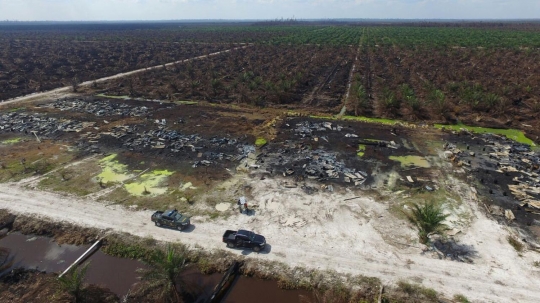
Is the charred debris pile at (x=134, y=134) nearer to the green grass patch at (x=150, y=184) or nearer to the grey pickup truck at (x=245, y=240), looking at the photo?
the green grass patch at (x=150, y=184)

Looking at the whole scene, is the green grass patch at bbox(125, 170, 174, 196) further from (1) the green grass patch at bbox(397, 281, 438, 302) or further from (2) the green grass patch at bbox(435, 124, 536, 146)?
(2) the green grass patch at bbox(435, 124, 536, 146)

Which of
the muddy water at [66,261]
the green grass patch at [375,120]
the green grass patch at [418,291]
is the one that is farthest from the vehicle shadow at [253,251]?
→ the green grass patch at [375,120]

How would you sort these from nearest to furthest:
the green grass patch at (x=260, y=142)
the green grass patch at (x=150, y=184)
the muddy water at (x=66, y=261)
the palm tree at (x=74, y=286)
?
1. the palm tree at (x=74, y=286)
2. the muddy water at (x=66, y=261)
3. the green grass patch at (x=150, y=184)
4. the green grass patch at (x=260, y=142)

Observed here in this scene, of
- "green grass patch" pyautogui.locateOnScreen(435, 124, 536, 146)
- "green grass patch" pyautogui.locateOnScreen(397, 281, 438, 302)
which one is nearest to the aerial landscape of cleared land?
"green grass patch" pyautogui.locateOnScreen(397, 281, 438, 302)

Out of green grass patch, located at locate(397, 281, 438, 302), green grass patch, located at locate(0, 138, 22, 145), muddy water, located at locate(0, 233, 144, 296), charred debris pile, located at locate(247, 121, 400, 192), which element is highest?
charred debris pile, located at locate(247, 121, 400, 192)

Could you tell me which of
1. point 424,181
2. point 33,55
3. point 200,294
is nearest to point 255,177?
point 200,294

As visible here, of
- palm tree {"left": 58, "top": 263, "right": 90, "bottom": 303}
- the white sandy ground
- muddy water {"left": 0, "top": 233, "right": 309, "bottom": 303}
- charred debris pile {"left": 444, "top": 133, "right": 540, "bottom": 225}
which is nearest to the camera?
palm tree {"left": 58, "top": 263, "right": 90, "bottom": 303}

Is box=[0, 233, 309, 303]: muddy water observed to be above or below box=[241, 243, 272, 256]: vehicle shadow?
below
